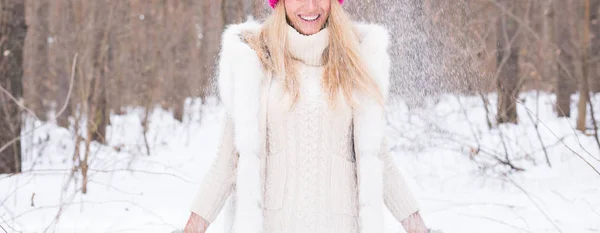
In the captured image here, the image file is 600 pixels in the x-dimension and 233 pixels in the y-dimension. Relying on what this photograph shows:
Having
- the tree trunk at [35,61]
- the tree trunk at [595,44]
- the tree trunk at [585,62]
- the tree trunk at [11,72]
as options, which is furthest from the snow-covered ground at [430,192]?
the tree trunk at [35,61]

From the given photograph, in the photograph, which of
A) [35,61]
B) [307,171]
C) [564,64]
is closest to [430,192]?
[307,171]

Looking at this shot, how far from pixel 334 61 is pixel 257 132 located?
1.16 feet

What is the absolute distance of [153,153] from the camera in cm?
937

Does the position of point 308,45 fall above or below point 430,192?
above

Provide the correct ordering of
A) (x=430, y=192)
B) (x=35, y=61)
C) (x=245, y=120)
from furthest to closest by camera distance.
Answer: (x=35, y=61), (x=430, y=192), (x=245, y=120)

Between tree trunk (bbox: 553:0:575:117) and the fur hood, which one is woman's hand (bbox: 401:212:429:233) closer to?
the fur hood

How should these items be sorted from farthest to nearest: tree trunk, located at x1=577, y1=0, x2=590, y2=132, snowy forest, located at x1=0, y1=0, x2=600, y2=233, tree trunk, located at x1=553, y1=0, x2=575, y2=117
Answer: tree trunk, located at x1=553, y1=0, x2=575, y2=117 < tree trunk, located at x1=577, y1=0, x2=590, y2=132 < snowy forest, located at x1=0, y1=0, x2=600, y2=233

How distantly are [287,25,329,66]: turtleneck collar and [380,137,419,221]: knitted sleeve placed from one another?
37 centimetres

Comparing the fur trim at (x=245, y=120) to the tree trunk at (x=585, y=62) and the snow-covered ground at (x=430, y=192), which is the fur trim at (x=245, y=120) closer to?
the snow-covered ground at (x=430, y=192)

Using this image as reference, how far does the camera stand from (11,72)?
6887 millimetres

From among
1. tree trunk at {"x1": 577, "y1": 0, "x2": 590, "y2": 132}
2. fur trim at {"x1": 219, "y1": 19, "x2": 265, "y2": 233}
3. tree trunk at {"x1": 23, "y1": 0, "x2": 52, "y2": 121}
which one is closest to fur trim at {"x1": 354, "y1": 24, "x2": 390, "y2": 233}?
fur trim at {"x1": 219, "y1": 19, "x2": 265, "y2": 233}

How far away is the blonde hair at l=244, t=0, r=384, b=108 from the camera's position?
2.03m

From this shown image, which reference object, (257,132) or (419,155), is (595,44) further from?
(257,132)

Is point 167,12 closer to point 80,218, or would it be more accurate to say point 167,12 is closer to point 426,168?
point 426,168
